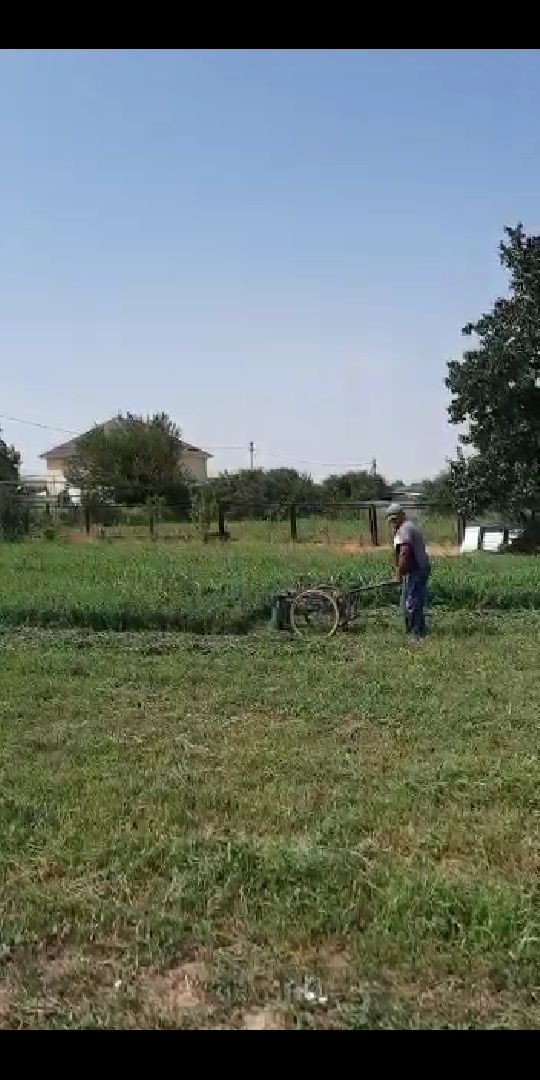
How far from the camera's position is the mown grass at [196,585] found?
10695mm

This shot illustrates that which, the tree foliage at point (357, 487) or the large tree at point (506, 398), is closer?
the large tree at point (506, 398)

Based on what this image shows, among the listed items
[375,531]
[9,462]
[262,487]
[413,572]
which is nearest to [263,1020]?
[413,572]

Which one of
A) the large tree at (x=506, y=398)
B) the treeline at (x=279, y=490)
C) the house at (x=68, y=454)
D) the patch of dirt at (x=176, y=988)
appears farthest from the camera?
the house at (x=68, y=454)

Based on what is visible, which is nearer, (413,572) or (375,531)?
(413,572)

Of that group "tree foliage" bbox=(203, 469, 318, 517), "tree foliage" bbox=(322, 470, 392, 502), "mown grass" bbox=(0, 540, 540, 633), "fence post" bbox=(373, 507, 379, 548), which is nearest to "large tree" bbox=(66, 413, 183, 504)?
"tree foliage" bbox=(203, 469, 318, 517)

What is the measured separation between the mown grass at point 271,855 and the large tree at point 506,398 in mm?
15420

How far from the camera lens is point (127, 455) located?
40.3 meters

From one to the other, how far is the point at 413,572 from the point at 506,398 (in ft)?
44.9

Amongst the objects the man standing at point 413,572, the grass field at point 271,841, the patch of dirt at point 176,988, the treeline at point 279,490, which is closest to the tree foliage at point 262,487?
the treeline at point 279,490

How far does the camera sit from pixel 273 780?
4562 millimetres

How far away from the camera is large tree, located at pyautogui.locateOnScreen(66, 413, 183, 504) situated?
39.3 meters

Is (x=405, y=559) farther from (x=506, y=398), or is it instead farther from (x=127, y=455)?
(x=127, y=455)

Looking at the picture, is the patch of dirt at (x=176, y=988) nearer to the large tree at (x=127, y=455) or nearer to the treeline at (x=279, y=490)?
the treeline at (x=279, y=490)

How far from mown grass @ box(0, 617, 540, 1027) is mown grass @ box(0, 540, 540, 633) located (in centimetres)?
374
